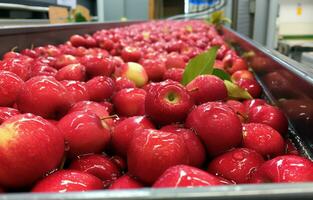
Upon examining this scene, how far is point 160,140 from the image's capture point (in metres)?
0.61

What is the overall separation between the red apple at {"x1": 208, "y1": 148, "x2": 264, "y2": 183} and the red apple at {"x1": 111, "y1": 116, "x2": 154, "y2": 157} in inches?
6.7

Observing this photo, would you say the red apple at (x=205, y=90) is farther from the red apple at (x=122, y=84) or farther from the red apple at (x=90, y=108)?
the red apple at (x=122, y=84)

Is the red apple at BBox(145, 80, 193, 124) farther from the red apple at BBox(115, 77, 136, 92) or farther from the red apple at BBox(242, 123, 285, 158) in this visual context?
the red apple at BBox(115, 77, 136, 92)

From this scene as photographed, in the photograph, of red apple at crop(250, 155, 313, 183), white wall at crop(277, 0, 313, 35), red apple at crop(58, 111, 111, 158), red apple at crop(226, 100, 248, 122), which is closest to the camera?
red apple at crop(250, 155, 313, 183)

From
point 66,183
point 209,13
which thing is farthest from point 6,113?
point 209,13

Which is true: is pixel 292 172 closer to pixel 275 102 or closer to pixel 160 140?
pixel 160 140

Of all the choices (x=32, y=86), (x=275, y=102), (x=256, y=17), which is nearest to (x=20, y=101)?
(x=32, y=86)

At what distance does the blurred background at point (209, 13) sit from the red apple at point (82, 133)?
71.3 inches

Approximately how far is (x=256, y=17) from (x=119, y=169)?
123 inches

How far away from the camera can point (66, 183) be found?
55cm

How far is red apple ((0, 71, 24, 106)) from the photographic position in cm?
88

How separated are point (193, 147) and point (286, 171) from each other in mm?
172

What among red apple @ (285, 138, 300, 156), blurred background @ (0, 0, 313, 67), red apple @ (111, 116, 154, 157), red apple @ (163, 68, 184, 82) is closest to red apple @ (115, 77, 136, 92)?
red apple @ (163, 68, 184, 82)

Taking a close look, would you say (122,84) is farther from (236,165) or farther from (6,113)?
(236,165)
